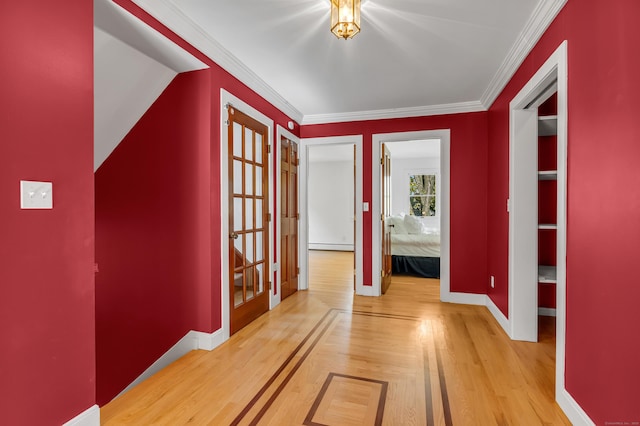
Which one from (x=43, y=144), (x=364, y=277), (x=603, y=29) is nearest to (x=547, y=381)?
(x=603, y=29)

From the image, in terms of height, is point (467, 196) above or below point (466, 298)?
above

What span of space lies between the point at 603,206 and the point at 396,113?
116 inches

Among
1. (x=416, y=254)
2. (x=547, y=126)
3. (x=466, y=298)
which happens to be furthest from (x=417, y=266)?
(x=547, y=126)

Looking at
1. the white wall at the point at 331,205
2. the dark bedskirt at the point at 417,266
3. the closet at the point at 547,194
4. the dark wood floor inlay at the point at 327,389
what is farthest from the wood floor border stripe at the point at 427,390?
the white wall at the point at 331,205

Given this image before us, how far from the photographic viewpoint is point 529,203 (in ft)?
8.96

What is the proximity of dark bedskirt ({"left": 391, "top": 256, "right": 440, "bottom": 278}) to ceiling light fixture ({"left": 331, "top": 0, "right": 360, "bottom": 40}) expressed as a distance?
13.8 ft

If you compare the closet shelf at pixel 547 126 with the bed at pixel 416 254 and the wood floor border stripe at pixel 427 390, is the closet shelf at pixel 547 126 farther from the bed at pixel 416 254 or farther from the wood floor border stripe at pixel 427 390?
the bed at pixel 416 254

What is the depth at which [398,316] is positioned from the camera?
3.38 metres

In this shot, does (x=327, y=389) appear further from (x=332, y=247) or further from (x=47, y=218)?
(x=332, y=247)

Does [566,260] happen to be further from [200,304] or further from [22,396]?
[22,396]

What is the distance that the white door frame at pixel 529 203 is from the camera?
6.05 ft

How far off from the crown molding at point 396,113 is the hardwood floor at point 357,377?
8.15 ft

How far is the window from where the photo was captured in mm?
8053

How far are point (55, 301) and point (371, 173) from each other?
3507mm
